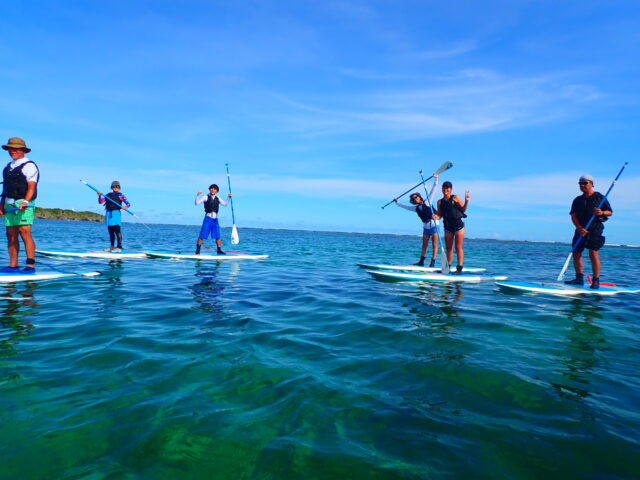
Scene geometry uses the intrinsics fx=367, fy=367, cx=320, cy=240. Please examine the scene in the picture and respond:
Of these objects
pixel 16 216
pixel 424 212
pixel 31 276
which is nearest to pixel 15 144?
pixel 16 216

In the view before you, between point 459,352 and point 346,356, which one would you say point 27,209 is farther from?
point 459,352

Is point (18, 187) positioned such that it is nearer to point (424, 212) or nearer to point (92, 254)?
point (92, 254)

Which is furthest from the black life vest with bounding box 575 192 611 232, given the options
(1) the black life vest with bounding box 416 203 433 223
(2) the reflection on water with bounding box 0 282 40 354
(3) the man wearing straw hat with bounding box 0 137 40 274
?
(3) the man wearing straw hat with bounding box 0 137 40 274

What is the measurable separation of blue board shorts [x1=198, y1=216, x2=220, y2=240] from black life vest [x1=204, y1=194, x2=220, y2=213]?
357 millimetres

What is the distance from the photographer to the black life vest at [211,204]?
15492 mm

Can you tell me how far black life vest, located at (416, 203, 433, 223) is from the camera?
13.9 m

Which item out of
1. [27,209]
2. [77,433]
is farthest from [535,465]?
[27,209]

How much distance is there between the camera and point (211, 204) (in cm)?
1552

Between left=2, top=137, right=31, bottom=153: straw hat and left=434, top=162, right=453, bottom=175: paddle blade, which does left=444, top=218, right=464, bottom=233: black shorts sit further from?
left=2, top=137, right=31, bottom=153: straw hat

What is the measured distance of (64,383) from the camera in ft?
10.9

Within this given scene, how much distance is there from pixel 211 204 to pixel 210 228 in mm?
1050

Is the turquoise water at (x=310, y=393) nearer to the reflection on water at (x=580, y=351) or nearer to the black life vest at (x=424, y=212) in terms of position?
the reflection on water at (x=580, y=351)

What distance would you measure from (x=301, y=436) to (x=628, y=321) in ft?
22.1

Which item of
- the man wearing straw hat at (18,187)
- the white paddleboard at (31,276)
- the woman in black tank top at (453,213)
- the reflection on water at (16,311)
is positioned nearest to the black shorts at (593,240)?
the woman in black tank top at (453,213)
